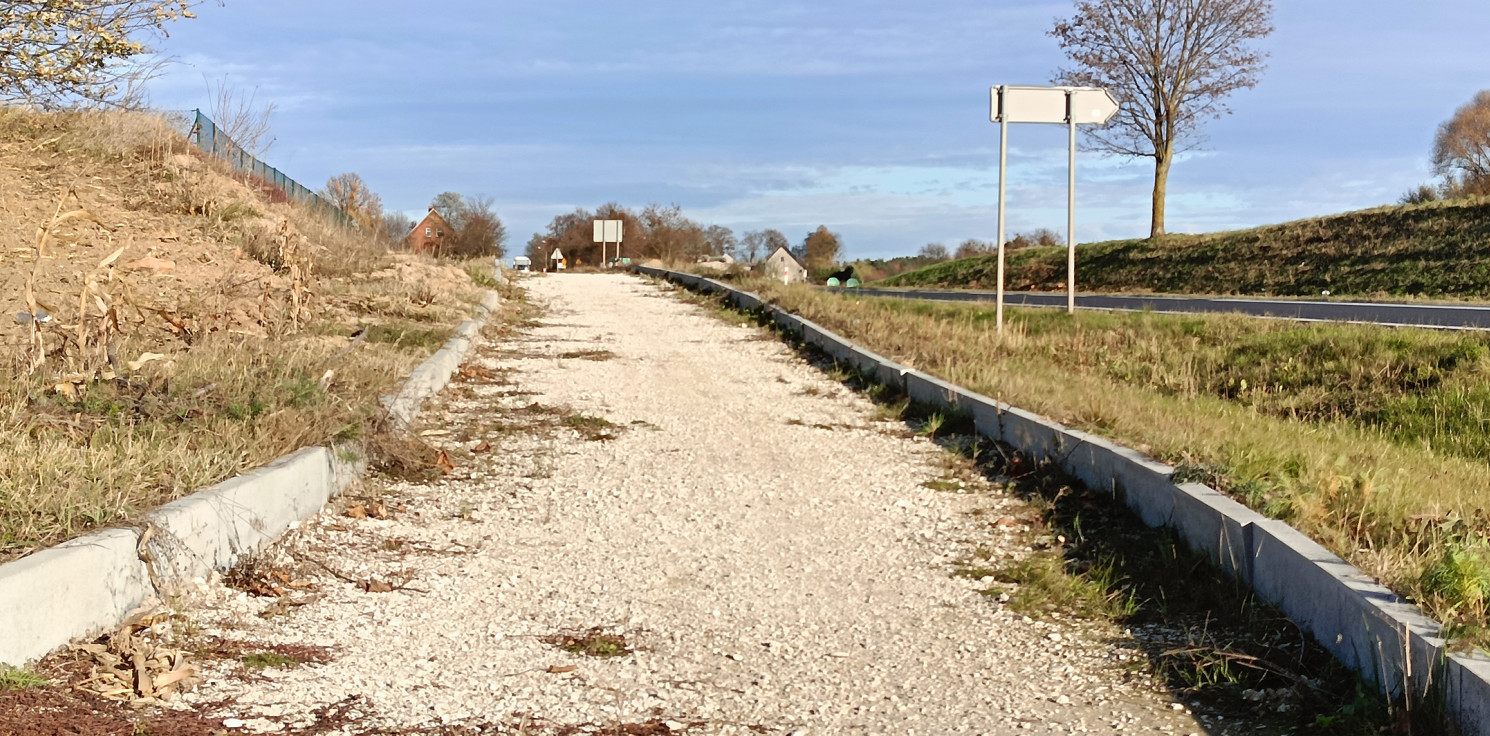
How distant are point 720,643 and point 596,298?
16.8 m

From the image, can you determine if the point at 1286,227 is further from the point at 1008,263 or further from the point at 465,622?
the point at 465,622

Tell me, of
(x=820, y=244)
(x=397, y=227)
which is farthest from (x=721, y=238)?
(x=397, y=227)

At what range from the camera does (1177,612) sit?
4.86 meters

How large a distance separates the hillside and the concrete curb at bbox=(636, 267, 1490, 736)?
16528 millimetres

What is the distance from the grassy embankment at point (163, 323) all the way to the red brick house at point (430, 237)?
6.33 metres

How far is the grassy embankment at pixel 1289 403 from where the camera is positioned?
4.64 m

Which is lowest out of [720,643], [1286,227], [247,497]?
[720,643]

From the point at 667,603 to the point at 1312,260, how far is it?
80.0 ft

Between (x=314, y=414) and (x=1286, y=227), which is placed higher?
(x=1286, y=227)

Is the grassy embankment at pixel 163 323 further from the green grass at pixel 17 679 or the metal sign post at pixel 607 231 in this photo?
the metal sign post at pixel 607 231

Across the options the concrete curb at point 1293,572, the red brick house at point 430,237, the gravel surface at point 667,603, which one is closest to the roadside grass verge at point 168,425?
the gravel surface at point 667,603

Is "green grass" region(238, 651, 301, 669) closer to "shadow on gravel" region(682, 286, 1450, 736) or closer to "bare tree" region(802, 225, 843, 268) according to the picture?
"shadow on gravel" region(682, 286, 1450, 736)

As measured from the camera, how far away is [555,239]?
89.1 meters

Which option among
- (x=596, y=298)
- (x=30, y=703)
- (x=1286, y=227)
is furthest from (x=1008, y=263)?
(x=30, y=703)
